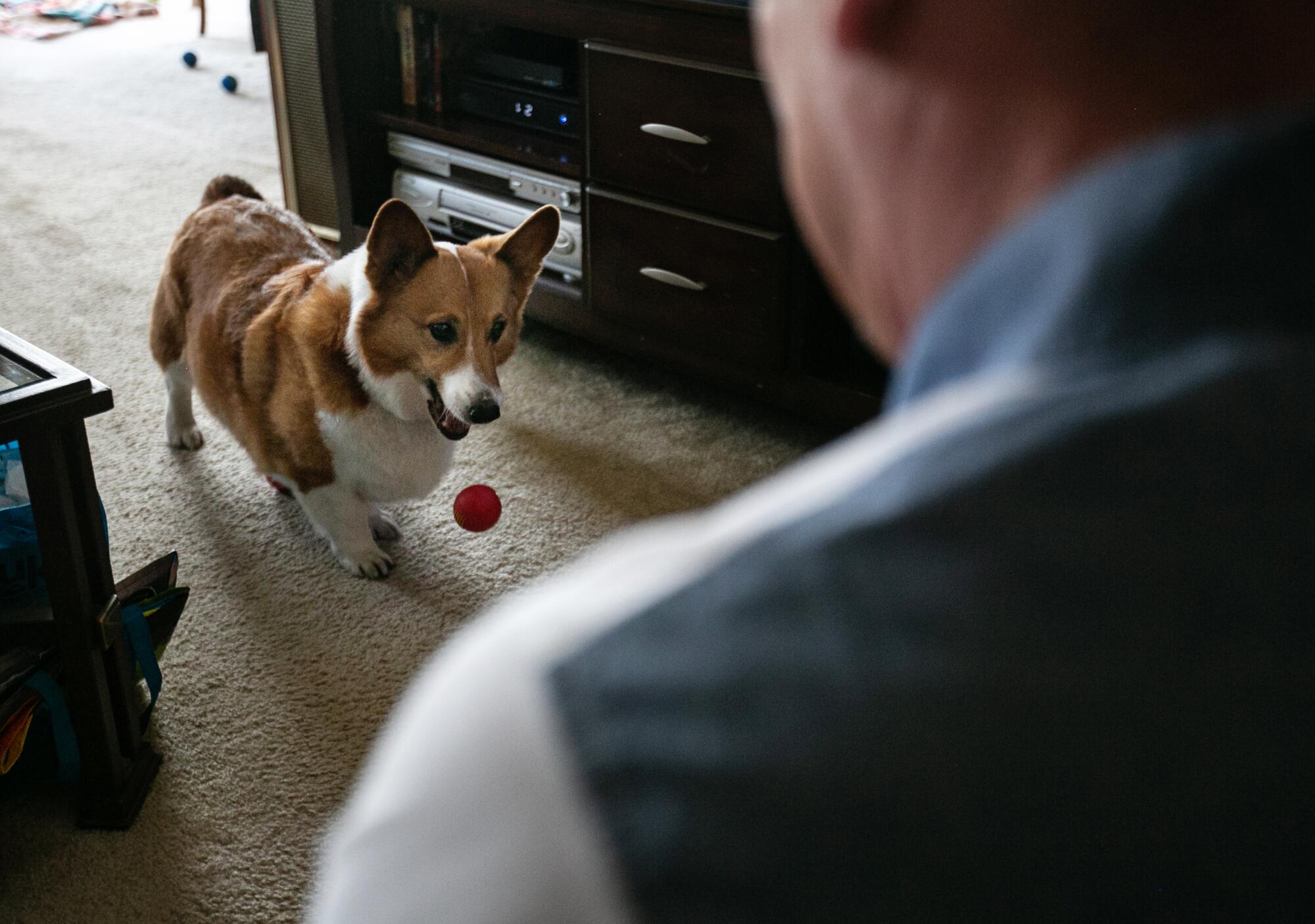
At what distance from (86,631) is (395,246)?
64 centimetres

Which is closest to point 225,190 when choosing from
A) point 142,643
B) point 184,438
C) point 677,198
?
point 184,438

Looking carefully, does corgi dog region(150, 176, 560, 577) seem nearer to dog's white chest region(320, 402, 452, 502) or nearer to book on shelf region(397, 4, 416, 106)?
dog's white chest region(320, 402, 452, 502)

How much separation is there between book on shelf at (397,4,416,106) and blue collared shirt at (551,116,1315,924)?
2415mm

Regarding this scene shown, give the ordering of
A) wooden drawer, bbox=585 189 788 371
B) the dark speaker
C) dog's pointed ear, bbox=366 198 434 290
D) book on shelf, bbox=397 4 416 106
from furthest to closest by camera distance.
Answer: the dark speaker
book on shelf, bbox=397 4 416 106
wooden drawer, bbox=585 189 788 371
dog's pointed ear, bbox=366 198 434 290

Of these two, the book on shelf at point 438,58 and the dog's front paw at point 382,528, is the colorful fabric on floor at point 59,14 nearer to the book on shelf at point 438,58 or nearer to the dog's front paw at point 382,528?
the book on shelf at point 438,58

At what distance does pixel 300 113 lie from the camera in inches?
Answer: 111

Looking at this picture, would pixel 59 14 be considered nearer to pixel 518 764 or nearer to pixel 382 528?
pixel 382 528

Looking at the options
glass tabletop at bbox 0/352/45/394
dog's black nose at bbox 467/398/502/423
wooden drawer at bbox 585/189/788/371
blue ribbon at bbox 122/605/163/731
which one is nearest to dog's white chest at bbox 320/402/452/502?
dog's black nose at bbox 467/398/502/423

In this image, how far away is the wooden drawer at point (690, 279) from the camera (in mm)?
2033

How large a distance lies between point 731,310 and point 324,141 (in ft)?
4.24

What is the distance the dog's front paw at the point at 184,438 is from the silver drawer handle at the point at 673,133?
0.98m

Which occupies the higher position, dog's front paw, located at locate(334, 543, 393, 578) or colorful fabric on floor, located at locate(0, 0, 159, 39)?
colorful fabric on floor, located at locate(0, 0, 159, 39)

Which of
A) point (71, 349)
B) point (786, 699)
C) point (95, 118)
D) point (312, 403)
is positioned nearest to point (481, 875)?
point (786, 699)

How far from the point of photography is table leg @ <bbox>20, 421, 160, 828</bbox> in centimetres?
121
